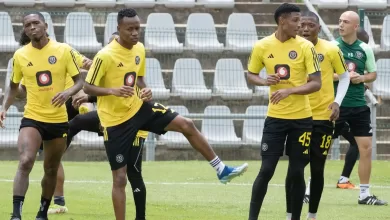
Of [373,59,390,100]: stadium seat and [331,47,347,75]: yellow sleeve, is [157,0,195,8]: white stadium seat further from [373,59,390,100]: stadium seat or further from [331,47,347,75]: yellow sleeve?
[331,47,347,75]: yellow sleeve

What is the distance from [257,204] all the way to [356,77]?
3.80 m

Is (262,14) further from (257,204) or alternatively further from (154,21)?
(257,204)

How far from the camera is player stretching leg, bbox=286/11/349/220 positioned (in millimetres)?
11641

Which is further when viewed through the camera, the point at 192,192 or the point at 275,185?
the point at 275,185

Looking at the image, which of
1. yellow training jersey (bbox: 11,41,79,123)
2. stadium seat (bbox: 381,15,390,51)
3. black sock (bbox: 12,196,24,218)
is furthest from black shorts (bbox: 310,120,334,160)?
stadium seat (bbox: 381,15,390,51)

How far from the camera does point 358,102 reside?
14250 millimetres

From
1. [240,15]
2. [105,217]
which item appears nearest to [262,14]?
[240,15]

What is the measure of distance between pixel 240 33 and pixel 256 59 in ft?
40.5

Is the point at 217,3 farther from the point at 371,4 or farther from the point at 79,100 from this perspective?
the point at 79,100

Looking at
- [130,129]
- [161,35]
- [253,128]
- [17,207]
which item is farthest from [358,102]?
[161,35]

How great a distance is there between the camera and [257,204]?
10.9 meters

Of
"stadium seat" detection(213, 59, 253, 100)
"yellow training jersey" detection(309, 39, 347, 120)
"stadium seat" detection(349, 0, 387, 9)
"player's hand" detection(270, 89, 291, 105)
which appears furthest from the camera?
"stadium seat" detection(349, 0, 387, 9)

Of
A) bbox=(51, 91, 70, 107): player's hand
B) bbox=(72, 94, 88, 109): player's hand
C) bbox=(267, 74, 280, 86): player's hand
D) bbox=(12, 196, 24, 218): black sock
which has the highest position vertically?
bbox=(267, 74, 280, 86): player's hand

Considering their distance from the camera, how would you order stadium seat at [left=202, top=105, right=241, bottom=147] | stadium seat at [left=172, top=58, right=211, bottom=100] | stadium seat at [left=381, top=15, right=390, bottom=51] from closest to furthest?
1. stadium seat at [left=202, top=105, right=241, bottom=147]
2. stadium seat at [left=172, top=58, right=211, bottom=100]
3. stadium seat at [left=381, top=15, right=390, bottom=51]
